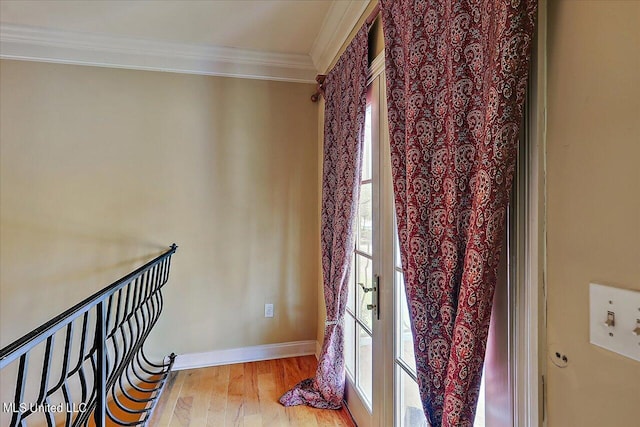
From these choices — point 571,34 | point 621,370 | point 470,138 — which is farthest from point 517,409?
point 571,34

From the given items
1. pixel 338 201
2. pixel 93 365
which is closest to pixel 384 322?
pixel 338 201

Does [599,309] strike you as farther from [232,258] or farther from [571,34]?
[232,258]

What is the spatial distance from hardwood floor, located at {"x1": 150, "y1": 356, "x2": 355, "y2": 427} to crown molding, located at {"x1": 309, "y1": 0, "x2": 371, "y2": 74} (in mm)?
2392

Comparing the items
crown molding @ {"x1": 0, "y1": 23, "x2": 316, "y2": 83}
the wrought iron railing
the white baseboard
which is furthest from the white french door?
crown molding @ {"x1": 0, "y1": 23, "x2": 316, "y2": 83}

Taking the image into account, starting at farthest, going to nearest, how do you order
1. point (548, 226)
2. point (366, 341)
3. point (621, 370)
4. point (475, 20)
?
point (366, 341)
point (475, 20)
point (548, 226)
point (621, 370)

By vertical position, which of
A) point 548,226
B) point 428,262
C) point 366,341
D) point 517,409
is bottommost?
point 366,341

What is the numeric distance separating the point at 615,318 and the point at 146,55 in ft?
9.81

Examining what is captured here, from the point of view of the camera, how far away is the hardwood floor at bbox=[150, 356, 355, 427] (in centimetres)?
188

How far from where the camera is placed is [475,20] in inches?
31.2

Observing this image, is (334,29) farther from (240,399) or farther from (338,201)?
(240,399)

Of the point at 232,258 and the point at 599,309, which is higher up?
the point at 599,309

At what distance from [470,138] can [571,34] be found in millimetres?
274

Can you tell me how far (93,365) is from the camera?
1.13 metres

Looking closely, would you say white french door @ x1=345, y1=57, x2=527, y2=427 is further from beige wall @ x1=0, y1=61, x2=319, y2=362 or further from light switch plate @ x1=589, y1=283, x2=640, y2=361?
beige wall @ x1=0, y1=61, x2=319, y2=362
